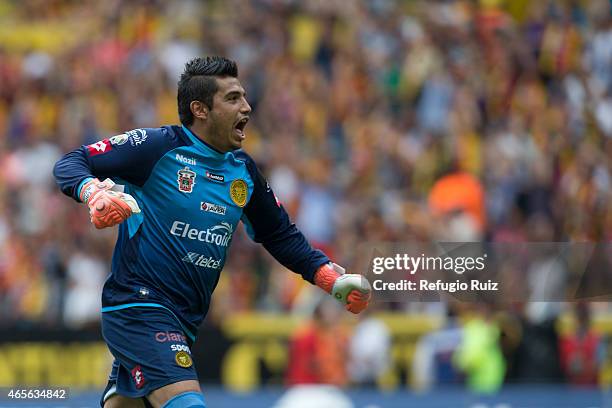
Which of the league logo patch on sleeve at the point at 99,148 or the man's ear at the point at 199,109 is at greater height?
the man's ear at the point at 199,109

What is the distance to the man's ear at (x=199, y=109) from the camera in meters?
6.88

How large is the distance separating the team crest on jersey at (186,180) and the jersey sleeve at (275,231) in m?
0.43

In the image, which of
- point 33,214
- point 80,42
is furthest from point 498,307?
point 80,42

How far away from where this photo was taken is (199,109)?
22.6 feet

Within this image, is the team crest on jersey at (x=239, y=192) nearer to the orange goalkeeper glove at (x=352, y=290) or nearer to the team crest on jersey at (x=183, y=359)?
the orange goalkeeper glove at (x=352, y=290)

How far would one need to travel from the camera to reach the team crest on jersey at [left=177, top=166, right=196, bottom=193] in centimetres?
679

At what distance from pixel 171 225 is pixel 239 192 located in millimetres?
494

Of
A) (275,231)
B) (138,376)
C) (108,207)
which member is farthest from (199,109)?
(138,376)

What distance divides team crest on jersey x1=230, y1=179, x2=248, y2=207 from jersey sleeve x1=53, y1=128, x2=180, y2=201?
422 mm

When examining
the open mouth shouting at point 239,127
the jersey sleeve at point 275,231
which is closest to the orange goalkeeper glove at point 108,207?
the open mouth shouting at point 239,127

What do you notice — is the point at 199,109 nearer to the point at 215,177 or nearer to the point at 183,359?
the point at 215,177

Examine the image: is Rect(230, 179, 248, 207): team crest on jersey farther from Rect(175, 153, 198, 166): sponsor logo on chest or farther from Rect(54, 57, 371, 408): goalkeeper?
Rect(175, 153, 198, 166): sponsor logo on chest

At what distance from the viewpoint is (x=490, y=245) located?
8367 millimetres

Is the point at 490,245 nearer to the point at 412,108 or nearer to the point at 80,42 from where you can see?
the point at 412,108
